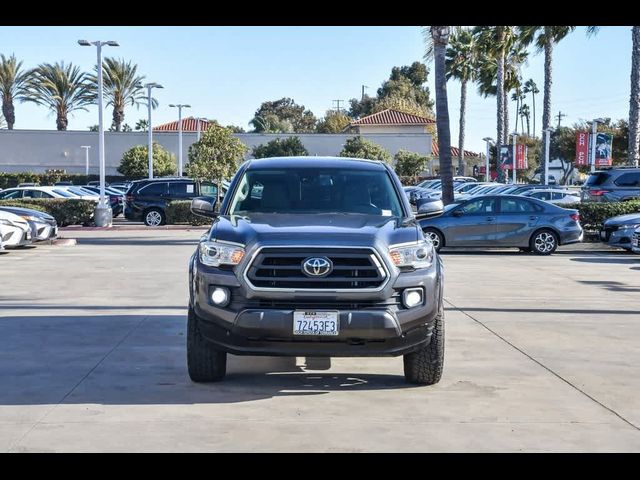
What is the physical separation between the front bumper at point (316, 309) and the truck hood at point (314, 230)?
326 mm

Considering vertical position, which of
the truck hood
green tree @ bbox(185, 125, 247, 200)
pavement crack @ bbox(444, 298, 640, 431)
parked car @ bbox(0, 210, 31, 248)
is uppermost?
green tree @ bbox(185, 125, 247, 200)

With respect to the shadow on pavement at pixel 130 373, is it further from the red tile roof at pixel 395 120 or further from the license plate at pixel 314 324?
the red tile roof at pixel 395 120

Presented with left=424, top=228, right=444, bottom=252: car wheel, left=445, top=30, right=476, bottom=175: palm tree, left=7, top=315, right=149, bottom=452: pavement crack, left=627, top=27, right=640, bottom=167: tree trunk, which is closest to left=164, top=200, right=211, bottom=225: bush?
left=424, top=228, right=444, bottom=252: car wheel

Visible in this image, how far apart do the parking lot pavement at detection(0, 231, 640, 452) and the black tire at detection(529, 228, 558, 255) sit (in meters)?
8.51

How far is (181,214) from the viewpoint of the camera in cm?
3312

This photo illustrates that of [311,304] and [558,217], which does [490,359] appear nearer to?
[311,304]

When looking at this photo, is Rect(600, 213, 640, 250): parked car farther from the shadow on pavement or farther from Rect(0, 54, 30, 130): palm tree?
Rect(0, 54, 30, 130): palm tree

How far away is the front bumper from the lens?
7.35 metres

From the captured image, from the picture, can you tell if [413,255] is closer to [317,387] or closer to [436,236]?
[317,387]

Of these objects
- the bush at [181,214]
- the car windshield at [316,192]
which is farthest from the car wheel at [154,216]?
the car windshield at [316,192]

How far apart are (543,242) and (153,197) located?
1540 cm

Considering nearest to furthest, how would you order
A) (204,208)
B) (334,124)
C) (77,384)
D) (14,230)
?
(77,384) < (204,208) < (14,230) < (334,124)

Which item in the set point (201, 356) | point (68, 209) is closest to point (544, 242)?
point (201, 356)

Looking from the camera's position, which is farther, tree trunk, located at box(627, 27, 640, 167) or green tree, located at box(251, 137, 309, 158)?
green tree, located at box(251, 137, 309, 158)
